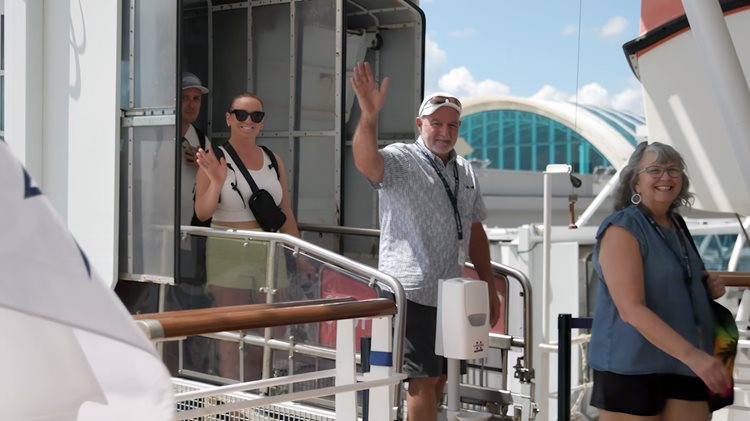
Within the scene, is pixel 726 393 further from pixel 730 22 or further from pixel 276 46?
pixel 276 46

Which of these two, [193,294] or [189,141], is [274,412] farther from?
[189,141]

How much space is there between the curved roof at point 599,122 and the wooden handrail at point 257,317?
21416mm

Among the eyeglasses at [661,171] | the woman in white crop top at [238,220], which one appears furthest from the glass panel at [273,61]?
the eyeglasses at [661,171]

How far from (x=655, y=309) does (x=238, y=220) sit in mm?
2951

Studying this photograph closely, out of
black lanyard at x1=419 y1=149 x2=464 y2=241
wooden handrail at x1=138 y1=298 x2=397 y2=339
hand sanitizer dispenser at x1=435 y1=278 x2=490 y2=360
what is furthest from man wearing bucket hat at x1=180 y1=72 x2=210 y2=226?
wooden handrail at x1=138 y1=298 x2=397 y2=339

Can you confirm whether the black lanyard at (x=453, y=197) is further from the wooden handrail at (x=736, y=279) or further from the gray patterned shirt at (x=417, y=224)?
the wooden handrail at (x=736, y=279)

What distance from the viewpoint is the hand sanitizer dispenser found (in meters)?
3.99

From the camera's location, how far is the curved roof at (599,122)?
89.6ft

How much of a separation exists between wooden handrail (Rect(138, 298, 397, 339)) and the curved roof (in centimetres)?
2142

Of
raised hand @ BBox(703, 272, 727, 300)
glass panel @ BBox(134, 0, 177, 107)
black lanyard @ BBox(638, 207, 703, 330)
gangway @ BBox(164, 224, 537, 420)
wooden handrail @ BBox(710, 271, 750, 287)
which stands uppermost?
glass panel @ BBox(134, 0, 177, 107)

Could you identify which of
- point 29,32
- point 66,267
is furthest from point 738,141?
point 29,32

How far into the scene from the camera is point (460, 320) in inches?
158

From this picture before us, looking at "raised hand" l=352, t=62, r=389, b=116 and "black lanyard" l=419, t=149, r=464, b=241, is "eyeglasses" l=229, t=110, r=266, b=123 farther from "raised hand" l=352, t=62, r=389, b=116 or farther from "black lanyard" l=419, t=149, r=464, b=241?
"raised hand" l=352, t=62, r=389, b=116

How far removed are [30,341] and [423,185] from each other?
2.69 m
